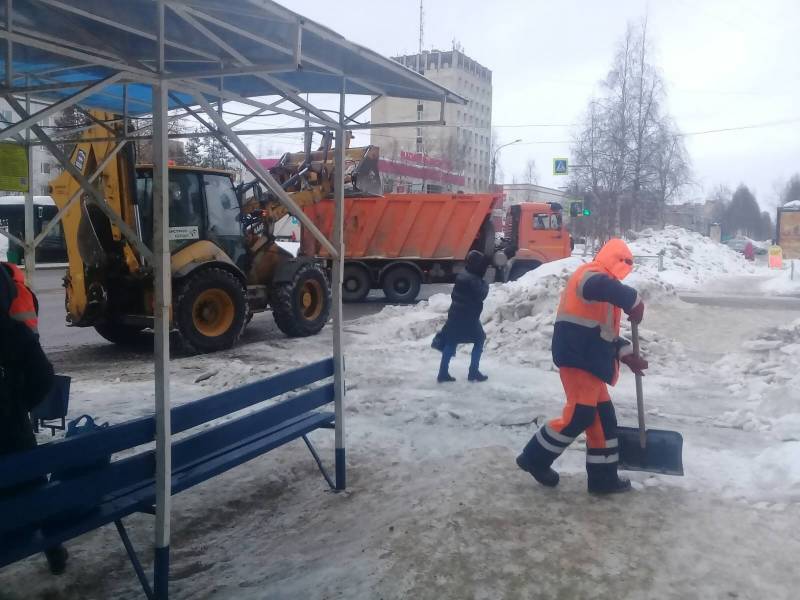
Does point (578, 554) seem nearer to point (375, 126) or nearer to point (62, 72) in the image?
point (375, 126)

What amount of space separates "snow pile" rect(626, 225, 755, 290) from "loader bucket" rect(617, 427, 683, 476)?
19625mm

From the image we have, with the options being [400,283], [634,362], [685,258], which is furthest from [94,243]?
[685,258]

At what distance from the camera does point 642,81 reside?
36250mm

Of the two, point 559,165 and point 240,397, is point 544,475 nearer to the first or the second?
point 240,397

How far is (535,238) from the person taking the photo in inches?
790

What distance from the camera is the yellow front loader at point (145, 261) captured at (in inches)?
350

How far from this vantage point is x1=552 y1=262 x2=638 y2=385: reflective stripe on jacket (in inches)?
172

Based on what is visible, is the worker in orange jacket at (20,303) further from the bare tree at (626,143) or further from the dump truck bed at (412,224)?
the bare tree at (626,143)

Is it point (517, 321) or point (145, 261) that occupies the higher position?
point (145, 261)

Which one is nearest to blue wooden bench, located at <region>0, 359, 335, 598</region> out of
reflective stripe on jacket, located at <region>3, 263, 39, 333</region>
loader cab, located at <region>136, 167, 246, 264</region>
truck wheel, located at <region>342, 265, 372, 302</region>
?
reflective stripe on jacket, located at <region>3, 263, 39, 333</region>

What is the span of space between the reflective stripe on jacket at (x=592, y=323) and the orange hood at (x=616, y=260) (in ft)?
0.14

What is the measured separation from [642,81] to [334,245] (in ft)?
118

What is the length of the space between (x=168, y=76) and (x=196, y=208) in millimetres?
6882

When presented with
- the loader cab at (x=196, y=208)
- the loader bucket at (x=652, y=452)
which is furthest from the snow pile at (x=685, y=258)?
the loader bucket at (x=652, y=452)
